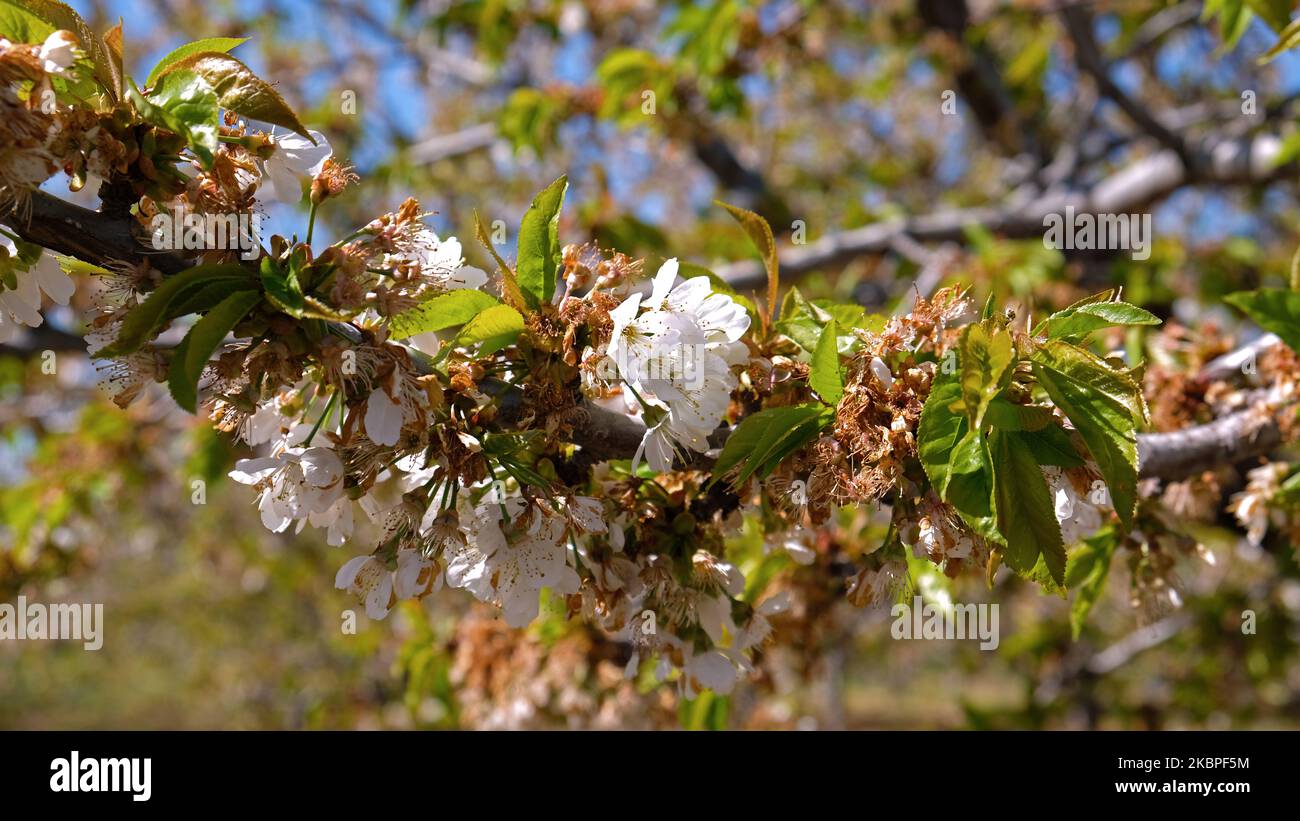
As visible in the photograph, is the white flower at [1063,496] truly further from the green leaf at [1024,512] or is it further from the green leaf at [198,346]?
the green leaf at [198,346]

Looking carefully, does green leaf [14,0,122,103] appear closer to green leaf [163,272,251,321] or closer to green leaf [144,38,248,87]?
green leaf [144,38,248,87]

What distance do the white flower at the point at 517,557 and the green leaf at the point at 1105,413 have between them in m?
0.63

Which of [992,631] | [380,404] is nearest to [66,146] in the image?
[380,404]

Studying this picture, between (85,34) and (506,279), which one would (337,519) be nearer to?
(506,279)

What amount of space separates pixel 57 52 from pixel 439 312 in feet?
1.59

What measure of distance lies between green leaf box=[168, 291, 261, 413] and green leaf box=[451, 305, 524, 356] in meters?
0.24

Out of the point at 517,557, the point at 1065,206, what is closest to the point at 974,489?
the point at 517,557

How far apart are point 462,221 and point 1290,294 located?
244 inches

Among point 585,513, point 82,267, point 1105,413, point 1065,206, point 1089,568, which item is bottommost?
point 1089,568

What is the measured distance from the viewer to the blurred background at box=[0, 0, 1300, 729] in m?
2.52

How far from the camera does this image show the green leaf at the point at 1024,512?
3.20ft

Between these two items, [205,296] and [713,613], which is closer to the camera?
[205,296]

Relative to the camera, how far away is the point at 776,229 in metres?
4.76

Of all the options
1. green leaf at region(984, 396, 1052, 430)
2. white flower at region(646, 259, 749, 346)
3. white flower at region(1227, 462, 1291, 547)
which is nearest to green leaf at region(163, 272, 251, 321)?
white flower at region(646, 259, 749, 346)
